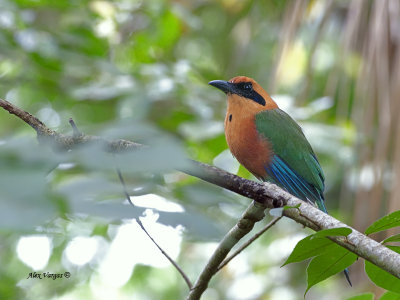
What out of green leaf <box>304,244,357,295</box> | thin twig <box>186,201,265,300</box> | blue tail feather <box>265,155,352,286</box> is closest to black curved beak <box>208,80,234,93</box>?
blue tail feather <box>265,155,352,286</box>

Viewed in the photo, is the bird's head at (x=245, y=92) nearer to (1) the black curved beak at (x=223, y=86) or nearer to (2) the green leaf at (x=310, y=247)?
(1) the black curved beak at (x=223, y=86)

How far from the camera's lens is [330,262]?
3.91ft

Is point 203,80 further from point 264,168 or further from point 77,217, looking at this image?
point 77,217

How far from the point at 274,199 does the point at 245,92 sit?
76.8 inches

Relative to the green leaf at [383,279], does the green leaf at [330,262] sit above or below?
above

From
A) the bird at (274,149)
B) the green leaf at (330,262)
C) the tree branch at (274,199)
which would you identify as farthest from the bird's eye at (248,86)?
the green leaf at (330,262)

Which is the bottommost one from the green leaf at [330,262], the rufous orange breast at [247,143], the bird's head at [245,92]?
the green leaf at [330,262]

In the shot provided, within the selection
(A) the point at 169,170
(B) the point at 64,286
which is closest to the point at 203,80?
(B) the point at 64,286

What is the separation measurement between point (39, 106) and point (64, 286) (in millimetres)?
1628

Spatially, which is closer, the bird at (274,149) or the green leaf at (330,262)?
the green leaf at (330,262)

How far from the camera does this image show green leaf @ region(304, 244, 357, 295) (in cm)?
117

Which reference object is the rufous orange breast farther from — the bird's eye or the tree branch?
the tree branch

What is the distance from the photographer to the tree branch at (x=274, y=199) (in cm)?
107

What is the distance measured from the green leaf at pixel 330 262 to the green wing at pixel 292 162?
5.67ft
